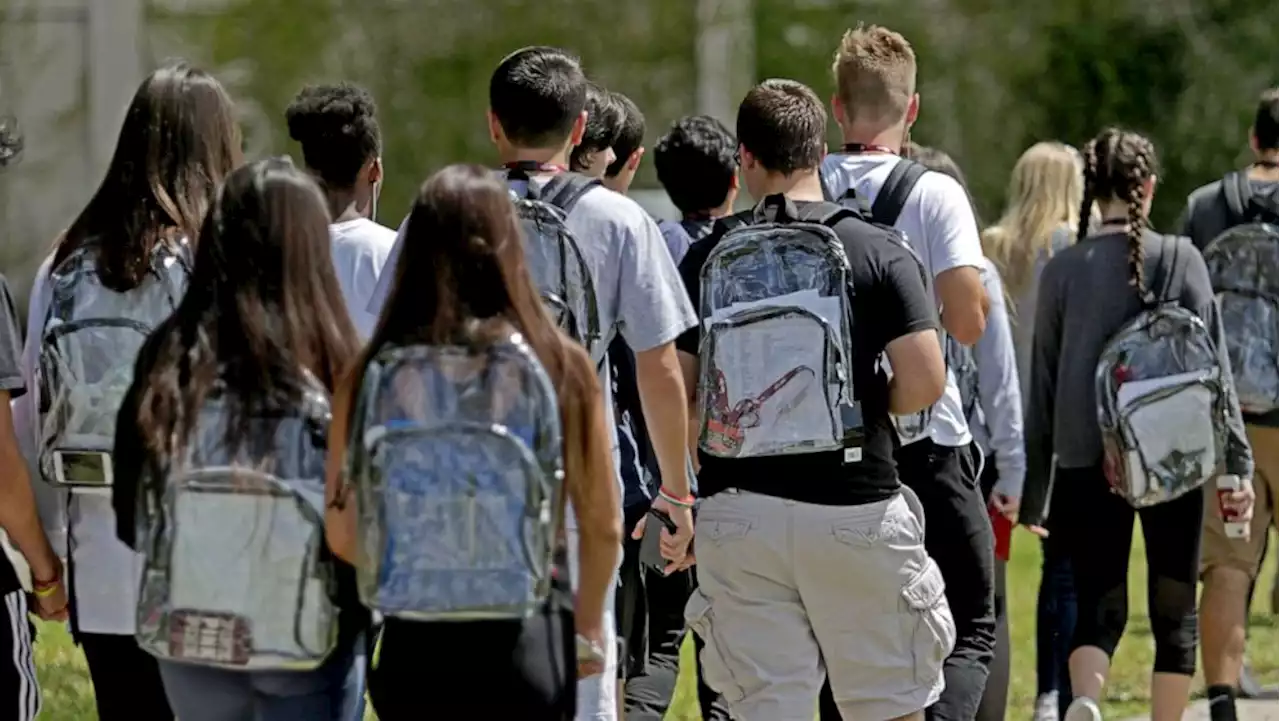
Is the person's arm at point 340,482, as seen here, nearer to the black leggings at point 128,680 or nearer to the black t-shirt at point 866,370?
the black leggings at point 128,680

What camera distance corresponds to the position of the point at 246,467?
405 centimetres

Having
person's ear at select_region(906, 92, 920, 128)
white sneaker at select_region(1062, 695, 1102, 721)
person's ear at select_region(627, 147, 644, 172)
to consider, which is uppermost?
person's ear at select_region(906, 92, 920, 128)

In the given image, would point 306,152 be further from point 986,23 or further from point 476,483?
point 986,23

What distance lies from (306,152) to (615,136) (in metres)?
1.29

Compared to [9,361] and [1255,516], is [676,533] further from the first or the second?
[1255,516]

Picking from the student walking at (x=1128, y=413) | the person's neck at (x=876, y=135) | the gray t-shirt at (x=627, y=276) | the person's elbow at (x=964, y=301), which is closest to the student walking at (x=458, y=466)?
the gray t-shirt at (x=627, y=276)

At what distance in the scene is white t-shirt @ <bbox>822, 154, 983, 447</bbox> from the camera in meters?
5.75

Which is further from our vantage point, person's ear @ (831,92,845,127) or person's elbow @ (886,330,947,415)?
person's ear @ (831,92,845,127)

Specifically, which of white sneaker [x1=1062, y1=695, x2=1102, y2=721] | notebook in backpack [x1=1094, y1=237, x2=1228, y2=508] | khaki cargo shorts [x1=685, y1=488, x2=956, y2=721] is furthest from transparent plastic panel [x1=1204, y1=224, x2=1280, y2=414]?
khaki cargo shorts [x1=685, y1=488, x2=956, y2=721]

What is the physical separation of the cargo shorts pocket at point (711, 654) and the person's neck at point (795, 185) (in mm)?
1029

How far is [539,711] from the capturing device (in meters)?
4.02

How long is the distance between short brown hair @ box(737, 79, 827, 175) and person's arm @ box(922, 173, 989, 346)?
51 cm

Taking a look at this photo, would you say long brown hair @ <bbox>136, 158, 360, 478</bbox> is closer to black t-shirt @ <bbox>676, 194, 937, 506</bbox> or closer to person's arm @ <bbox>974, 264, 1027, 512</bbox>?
black t-shirt @ <bbox>676, 194, 937, 506</bbox>

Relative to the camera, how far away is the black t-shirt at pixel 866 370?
5.18 metres
